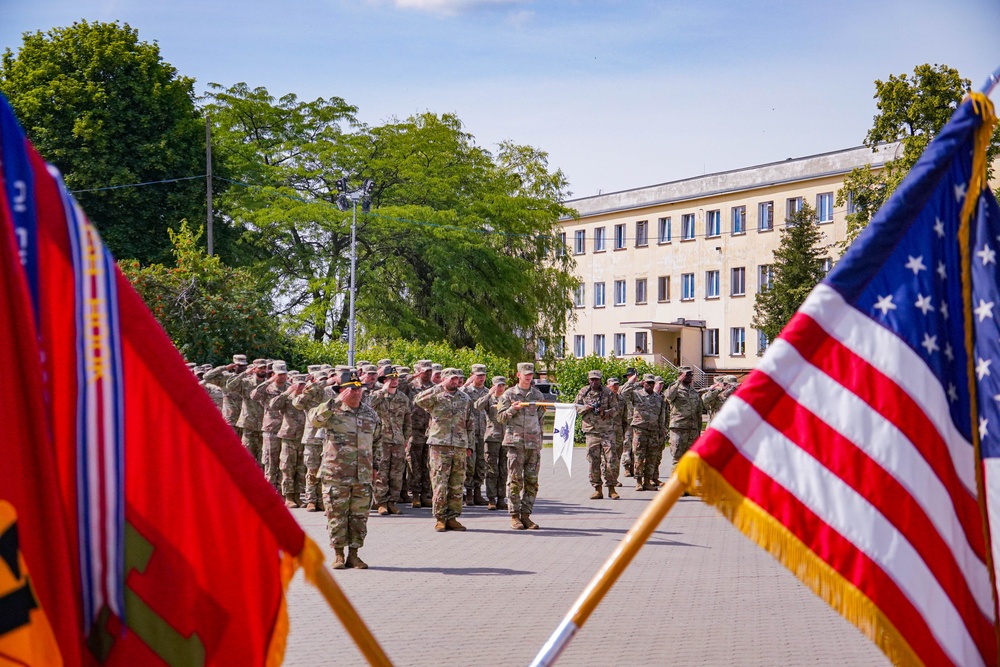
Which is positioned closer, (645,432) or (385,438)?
(385,438)

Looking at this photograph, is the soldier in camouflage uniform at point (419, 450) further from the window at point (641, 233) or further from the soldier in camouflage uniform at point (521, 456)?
the window at point (641, 233)

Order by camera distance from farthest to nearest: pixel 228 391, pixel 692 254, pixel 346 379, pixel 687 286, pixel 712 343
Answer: pixel 687 286 → pixel 692 254 → pixel 712 343 → pixel 228 391 → pixel 346 379

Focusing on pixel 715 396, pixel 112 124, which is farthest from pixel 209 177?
pixel 715 396

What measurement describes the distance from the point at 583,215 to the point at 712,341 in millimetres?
11139

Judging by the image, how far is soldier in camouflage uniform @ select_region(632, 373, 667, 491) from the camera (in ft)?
67.6

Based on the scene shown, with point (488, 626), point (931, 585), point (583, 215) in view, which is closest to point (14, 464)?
point (931, 585)

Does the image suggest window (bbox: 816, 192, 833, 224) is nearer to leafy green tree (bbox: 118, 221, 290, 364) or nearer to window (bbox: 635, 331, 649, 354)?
window (bbox: 635, 331, 649, 354)

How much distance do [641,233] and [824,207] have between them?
38.8ft

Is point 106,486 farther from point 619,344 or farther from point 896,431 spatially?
point 619,344

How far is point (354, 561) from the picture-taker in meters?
11.6

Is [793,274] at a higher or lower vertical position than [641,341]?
higher

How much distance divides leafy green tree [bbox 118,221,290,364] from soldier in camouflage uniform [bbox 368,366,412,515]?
12659mm

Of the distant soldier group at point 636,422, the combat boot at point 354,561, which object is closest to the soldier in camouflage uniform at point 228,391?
the distant soldier group at point 636,422

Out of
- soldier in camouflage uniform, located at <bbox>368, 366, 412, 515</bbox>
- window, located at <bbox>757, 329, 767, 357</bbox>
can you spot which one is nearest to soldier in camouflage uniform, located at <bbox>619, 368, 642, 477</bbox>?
soldier in camouflage uniform, located at <bbox>368, 366, 412, 515</bbox>
